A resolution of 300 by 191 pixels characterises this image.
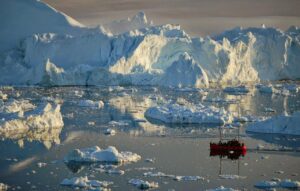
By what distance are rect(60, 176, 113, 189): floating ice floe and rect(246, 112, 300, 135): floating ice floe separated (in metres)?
8.74

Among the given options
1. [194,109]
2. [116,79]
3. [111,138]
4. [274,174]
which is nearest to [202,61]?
[116,79]

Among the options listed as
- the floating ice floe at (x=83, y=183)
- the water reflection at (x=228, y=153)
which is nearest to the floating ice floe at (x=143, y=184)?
the floating ice floe at (x=83, y=183)

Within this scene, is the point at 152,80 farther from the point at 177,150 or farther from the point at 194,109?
the point at 177,150

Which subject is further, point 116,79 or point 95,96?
point 116,79

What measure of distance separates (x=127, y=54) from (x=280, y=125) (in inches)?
872

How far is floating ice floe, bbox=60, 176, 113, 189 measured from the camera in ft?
38.9

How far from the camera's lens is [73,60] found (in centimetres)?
4203

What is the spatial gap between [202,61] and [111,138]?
85.6ft

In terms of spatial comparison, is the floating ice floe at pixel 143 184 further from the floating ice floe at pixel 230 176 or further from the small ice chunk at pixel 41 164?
the small ice chunk at pixel 41 164

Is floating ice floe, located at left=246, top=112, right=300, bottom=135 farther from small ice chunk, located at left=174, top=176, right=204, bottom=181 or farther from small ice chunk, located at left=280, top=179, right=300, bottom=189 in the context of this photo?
small ice chunk, located at left=174, top=176, right=204, bottom=181

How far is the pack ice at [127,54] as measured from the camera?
39.3 m

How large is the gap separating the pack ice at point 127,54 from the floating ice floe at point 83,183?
25.4 metres

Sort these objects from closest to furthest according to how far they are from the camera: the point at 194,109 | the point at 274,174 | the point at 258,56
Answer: the point at 274,174 < the point at 194,109 < the point at 258,56

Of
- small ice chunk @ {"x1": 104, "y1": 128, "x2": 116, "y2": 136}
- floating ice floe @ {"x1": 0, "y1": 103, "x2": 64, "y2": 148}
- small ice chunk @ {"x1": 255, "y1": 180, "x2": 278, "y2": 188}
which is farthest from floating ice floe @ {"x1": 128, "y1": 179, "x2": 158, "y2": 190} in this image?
small ice chunk @ {"x1": 104, "y1": 128, "x2": 116, "y2": 136}
